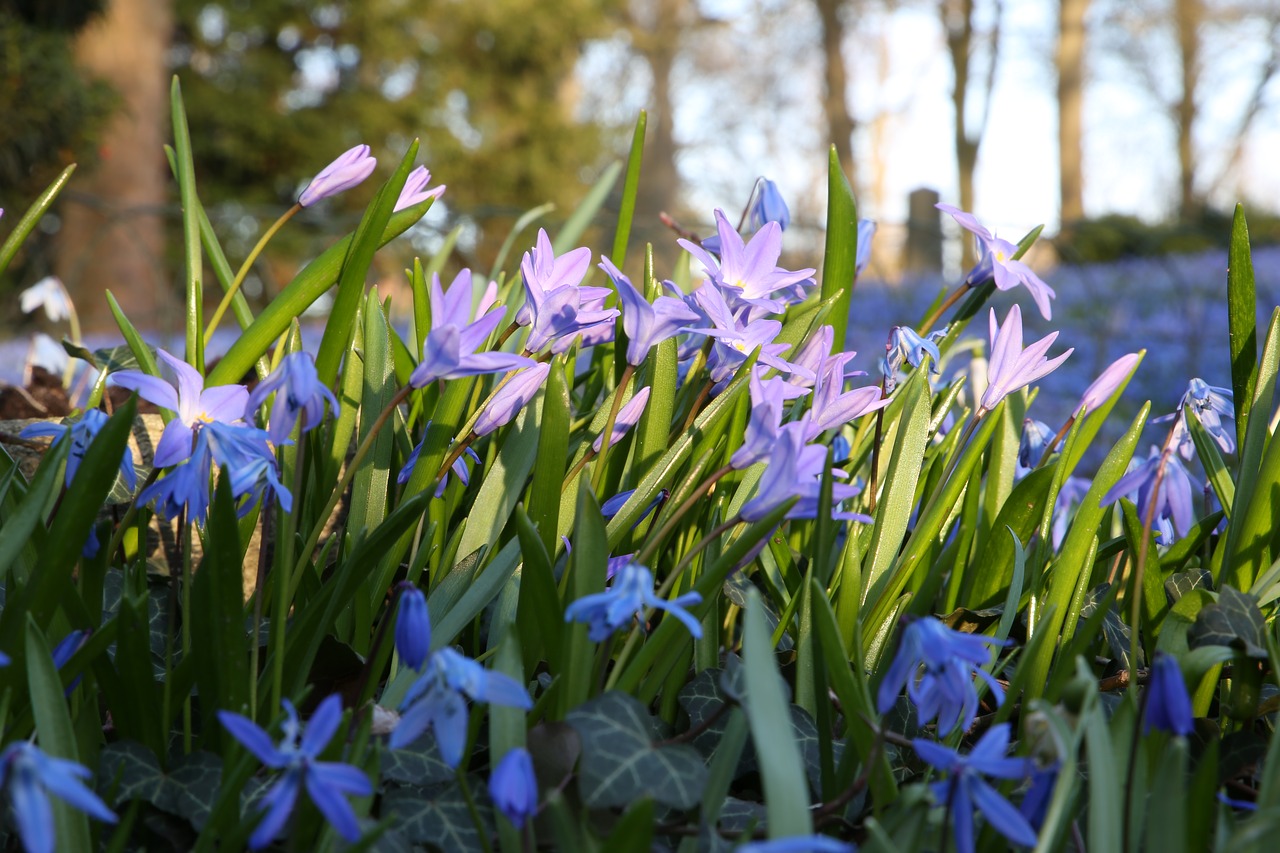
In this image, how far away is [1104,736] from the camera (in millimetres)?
739

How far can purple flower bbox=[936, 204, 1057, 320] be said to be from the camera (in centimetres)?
114

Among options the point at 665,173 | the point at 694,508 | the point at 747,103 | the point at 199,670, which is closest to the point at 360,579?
the point at 199,670

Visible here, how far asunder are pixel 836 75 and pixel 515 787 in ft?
51.1

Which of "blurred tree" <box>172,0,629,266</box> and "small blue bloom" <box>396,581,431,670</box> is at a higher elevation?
"blurred tree" <box>172,0,629,266</box>

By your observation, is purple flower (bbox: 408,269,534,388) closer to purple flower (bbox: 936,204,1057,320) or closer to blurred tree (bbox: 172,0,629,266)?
purple flower (bbox: 936,204,1057,320)

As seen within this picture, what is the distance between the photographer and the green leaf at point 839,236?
124 centimetres

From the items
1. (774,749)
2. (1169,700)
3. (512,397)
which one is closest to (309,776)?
(774,749)

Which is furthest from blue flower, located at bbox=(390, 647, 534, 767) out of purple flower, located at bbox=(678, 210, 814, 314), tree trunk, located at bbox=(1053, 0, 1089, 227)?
tree trunk, located at bbox=(1053, 0, 1089, 227)

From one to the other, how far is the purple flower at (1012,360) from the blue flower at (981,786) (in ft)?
Answer: 1.60

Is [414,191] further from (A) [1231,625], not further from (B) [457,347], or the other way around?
(A) [1231,625]

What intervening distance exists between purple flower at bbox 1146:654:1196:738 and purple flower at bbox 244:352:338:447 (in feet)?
2.14

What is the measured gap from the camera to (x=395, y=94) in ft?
48.2

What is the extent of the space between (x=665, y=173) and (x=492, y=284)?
42.6 ft

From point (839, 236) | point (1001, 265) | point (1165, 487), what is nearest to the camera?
point (1165, 487)
